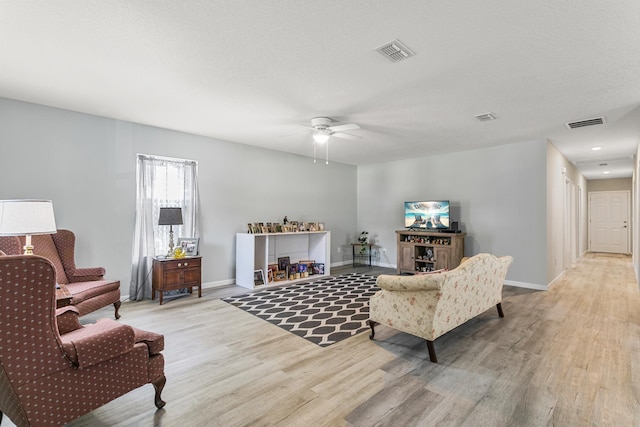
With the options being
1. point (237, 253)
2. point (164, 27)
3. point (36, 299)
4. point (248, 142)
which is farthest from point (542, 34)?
point (237, 253)

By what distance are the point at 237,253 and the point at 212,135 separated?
2.14 m

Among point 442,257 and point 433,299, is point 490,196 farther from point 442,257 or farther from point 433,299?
point 433,299

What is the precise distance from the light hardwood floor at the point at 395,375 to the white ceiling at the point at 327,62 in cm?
260

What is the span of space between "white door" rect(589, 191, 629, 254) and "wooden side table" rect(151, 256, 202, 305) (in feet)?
41.7

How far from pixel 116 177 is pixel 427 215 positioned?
564 centimetres

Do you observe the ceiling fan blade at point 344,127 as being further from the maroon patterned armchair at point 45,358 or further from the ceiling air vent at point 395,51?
the maroon patterned armchair at point 45,358

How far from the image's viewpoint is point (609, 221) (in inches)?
394

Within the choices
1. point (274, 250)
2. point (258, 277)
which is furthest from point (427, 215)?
point (258, 277)

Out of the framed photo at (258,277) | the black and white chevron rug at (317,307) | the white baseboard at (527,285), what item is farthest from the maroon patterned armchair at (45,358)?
the white baseboard at (527,285)

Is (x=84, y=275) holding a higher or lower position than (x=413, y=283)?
lower

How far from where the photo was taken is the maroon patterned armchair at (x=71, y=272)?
3.20 m

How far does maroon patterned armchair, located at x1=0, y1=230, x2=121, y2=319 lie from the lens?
3199 mm

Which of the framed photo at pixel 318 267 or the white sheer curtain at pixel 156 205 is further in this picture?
the framed photo at pixel 318 267

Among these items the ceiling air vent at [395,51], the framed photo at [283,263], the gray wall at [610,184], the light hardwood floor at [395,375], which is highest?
the ceiling air vent at [395,51]
